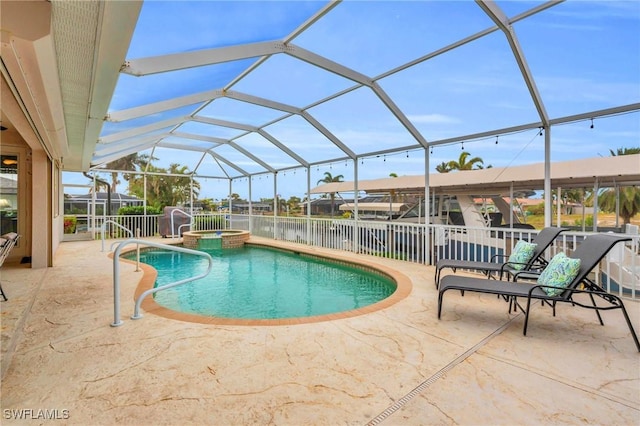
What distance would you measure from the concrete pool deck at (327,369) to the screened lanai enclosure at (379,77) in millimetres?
1947

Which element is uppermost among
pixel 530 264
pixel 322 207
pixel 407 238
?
pixel 322 207

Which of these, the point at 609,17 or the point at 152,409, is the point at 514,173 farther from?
the point at 152,409

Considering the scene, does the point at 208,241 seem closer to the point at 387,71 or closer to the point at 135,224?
the point at 135,224

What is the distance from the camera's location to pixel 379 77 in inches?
215

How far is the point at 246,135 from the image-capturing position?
30.3 ft

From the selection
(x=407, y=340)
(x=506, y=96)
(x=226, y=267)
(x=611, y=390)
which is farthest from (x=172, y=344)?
(x=506, y=96)

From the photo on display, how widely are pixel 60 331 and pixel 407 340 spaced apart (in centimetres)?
341

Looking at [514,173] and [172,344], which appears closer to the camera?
[172,344]

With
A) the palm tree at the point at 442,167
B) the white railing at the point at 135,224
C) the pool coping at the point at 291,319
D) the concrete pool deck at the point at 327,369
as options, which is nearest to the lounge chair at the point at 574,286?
the concrete pool deck at the point at 327,369

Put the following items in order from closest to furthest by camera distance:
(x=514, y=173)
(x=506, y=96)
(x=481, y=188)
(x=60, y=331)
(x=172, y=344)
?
(x=172, y=344)
(x=60, y=331)
(x=506, y=96)
(x=514, y=173)
(x=481, y=188)

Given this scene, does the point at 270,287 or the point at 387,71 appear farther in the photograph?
the point at 270,287

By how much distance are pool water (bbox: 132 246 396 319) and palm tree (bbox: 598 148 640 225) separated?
24.5 feet

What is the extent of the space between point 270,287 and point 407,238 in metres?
3.28

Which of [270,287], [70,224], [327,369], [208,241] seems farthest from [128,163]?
[327,369]
